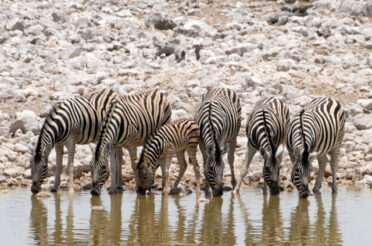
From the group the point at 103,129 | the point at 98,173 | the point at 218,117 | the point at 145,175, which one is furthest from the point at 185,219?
the point at 218,117

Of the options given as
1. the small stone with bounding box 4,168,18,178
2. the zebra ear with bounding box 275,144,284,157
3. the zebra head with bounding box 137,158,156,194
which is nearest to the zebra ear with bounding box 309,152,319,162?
the zebra ear with bounding box 275,144,284,157

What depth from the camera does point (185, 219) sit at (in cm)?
1197

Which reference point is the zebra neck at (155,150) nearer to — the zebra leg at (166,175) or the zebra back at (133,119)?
the zebra leg at (166,175)

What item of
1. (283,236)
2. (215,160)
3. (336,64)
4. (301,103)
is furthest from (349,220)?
(336,64)

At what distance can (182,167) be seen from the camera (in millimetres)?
15273

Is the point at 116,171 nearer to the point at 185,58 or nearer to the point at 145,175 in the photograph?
the point at 145,175

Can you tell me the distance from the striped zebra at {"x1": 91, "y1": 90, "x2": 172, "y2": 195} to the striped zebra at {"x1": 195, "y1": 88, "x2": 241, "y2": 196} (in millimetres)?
839

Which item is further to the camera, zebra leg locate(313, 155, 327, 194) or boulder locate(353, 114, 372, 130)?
boulder locate(353, 114, 372, 130)

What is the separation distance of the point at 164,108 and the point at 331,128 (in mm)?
3109

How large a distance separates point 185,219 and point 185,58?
11.9 m

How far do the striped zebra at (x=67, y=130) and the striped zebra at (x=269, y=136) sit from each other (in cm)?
275

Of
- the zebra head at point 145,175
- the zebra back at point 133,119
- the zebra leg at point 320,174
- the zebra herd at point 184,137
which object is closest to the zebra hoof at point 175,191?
the zebra herd at point 184,137

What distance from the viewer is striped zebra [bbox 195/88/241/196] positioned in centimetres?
1461

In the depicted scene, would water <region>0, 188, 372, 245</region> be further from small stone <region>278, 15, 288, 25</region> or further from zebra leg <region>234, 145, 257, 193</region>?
small stone <region>278, 15, 288, 25</region>
